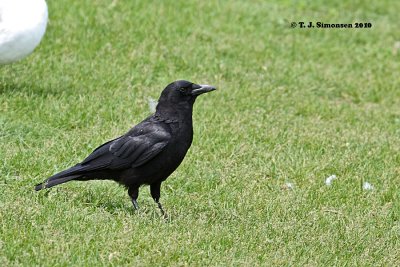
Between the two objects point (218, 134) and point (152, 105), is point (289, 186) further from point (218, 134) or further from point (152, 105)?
point (152, 105)

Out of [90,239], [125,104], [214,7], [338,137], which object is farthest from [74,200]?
[214,7]

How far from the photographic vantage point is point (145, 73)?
30.1ft

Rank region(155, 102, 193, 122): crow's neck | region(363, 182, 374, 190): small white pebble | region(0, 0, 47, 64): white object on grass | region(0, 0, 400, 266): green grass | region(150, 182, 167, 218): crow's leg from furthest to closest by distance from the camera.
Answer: region(0, 0, 47, 64): white object on grass < region(363, 182, 374, 190): small white pebble < region(150, 182, 167, 218): crow's leg < region(155, 102, 193, 122): crow's neck < region(0, 0, 400, 266): green grass

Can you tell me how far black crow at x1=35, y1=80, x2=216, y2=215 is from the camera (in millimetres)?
5605

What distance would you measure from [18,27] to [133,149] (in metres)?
2.57

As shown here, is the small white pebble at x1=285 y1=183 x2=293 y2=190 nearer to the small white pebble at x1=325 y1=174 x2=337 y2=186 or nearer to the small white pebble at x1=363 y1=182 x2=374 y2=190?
the small white pebble at x1=325 y1=174 x2=337 y2=186

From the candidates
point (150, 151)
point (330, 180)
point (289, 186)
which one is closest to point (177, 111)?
point (150, 151)

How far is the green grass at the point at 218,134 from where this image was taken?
5109 millimetres

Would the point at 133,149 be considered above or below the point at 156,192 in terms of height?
above

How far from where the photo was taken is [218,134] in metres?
7.75

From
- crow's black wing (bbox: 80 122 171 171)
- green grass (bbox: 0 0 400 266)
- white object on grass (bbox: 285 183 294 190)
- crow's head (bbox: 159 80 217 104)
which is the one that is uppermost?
crow's head (bbox: 159 80 217 104)

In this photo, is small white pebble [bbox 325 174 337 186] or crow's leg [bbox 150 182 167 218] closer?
crow's leg [bbox 150 182 167 218]

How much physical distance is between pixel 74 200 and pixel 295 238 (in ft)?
5.18

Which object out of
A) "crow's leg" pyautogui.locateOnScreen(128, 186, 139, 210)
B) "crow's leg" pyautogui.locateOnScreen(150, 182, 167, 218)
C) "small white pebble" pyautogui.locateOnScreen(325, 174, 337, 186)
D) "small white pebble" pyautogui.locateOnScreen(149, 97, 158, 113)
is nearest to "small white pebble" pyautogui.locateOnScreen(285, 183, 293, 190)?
"small white pebble" pyautogui.locateOnScreen(325, 174, 337, 186)
